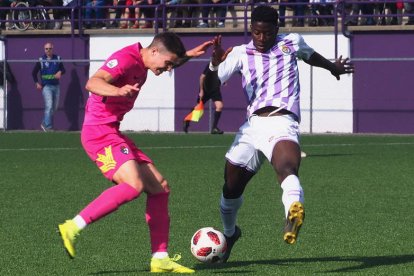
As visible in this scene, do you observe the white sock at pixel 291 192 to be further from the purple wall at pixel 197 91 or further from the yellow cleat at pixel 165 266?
the purple wall at pixel 197 91

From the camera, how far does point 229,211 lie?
9047mm

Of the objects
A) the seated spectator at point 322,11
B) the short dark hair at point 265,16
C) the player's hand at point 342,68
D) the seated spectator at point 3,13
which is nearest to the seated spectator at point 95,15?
the seated spectator at point 3,13

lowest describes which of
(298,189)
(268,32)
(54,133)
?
(54,133)

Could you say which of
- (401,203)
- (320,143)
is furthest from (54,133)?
(401,203)

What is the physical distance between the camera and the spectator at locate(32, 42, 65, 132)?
98.2 feet

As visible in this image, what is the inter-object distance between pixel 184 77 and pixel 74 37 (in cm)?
352

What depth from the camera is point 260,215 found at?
11.8m

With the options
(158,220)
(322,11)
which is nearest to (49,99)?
(322,11)

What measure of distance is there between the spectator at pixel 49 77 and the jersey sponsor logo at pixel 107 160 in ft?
71.7

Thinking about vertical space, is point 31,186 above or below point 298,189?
below

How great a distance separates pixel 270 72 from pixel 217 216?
10.1ft

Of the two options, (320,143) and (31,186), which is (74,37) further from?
(31,186)

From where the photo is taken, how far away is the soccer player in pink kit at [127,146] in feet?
26.2

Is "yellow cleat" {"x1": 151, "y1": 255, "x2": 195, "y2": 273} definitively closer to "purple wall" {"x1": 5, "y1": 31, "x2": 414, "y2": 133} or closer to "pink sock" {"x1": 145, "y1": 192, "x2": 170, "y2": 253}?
"pink sock" {"x1": 145, "y1": 192, "x2": 170, "y2": 253}
